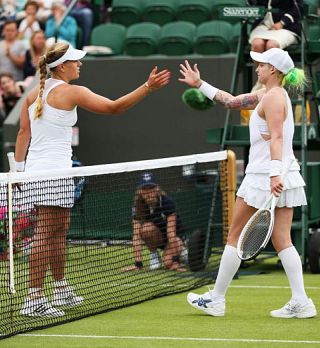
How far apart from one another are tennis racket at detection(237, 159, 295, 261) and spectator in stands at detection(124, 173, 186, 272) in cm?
310

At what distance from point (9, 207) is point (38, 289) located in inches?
30.4

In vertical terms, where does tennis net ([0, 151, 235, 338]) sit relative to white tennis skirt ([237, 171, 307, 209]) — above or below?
below

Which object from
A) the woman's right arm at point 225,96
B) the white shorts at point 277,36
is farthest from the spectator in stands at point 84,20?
the woman's right arm at point 225,96

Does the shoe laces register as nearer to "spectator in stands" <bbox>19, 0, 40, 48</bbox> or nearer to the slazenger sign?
the slazenger sign

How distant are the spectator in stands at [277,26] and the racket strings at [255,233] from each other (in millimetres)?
4148

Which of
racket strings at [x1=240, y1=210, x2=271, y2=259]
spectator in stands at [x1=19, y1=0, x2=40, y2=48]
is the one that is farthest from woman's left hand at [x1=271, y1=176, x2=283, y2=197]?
spectator in stands at [x1=19, y1=0, x2=40, y2=48]

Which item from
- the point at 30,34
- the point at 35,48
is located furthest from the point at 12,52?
the point at 35,48

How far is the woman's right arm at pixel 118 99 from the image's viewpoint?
816cm

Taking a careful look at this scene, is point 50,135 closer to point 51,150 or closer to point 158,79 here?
point 51,150

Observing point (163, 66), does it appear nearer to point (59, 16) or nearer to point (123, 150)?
point (123, 150)

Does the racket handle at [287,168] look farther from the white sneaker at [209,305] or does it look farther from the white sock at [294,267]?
the white sneaker at [209,305]

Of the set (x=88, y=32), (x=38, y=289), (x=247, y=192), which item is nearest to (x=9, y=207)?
(x=38, y=289)

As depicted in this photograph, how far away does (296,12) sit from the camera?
40.9 feet

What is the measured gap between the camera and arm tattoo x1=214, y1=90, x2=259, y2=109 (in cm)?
888
